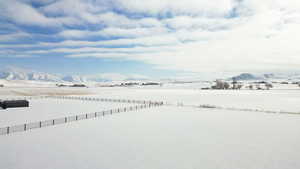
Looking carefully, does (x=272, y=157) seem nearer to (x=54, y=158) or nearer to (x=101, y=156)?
(x=101, y=156)

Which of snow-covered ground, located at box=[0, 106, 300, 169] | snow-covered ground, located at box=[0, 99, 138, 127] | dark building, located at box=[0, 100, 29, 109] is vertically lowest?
snow-covered ground, located at box=[0, 106, 300, 169]

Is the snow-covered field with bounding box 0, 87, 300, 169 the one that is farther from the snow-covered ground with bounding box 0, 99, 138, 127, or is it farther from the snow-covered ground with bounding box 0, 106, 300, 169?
the snow-covered ground with bounding box 0, 99, 138, 127

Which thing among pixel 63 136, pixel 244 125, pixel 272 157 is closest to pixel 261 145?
pixel 272 157

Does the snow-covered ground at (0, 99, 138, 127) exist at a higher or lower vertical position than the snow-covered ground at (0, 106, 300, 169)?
higher

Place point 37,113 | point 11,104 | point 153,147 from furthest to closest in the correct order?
1. point 11,104
2. point 37,113
3. point 153,147

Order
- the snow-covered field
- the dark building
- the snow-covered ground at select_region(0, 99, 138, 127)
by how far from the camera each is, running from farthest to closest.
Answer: the dark building
the snow-covered ground at select_region(0, 99, 138, 127)
the snow-covered field

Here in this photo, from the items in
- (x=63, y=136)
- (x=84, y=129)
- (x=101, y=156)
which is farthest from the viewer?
(x=84, y=129)

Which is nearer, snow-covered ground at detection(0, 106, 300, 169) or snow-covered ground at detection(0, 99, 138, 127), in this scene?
snow-covered ground at detection(0, 106, 300, 169)

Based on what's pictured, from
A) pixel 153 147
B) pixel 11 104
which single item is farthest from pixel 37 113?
pixel 153 147

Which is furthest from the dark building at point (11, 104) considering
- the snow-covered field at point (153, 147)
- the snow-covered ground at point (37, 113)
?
the snow-covered field at point (153, 147)

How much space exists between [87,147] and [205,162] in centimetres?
1034

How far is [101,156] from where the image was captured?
17.0 meters

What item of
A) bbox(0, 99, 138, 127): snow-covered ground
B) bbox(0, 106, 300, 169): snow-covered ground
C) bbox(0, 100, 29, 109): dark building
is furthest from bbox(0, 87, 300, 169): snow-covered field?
bbox(0, 100, 29, 109): dark building

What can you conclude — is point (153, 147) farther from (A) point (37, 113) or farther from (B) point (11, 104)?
(B) point (11, 104)
